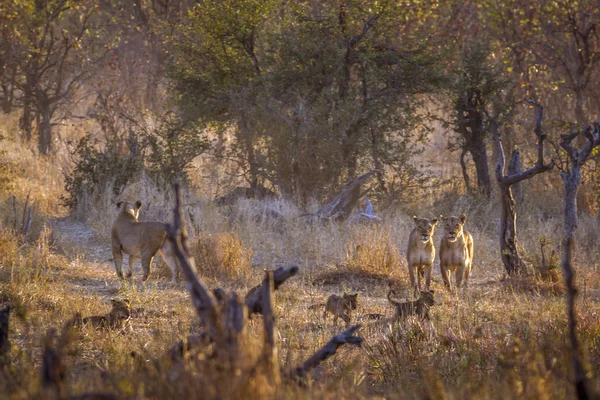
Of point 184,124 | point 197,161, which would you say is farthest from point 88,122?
point 184,124

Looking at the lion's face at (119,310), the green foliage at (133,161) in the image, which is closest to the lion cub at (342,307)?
the lion's face at (119,310)

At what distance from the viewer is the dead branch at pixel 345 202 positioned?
44.6ft

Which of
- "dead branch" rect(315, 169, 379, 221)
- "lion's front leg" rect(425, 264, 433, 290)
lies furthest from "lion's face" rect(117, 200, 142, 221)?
"dead branch" rect(315, 169, 379, 221)

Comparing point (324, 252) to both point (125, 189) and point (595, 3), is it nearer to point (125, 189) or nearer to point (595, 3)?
point (125, 189)

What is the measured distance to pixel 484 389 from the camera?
4199 mm

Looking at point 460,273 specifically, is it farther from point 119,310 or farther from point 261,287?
point 261,287

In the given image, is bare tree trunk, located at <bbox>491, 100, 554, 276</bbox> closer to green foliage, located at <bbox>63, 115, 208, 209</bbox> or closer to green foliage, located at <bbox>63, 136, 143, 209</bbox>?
green foliage, located at <bbox>63, 115, 208, 209</bbox>

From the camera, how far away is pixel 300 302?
859 centimetres

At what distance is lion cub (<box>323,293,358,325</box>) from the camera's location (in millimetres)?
7221

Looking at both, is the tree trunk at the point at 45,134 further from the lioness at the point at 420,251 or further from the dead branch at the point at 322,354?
the dead branch at the point at 322,354

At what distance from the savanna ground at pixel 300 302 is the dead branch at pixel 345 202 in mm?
535

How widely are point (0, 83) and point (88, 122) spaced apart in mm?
2229

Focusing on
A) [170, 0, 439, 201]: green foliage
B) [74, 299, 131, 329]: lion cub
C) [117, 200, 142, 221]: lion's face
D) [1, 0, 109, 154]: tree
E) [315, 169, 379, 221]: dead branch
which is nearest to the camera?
[74, 299, 131, 329]: lion cub

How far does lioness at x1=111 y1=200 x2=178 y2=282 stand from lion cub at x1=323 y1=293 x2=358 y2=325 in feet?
8.82
